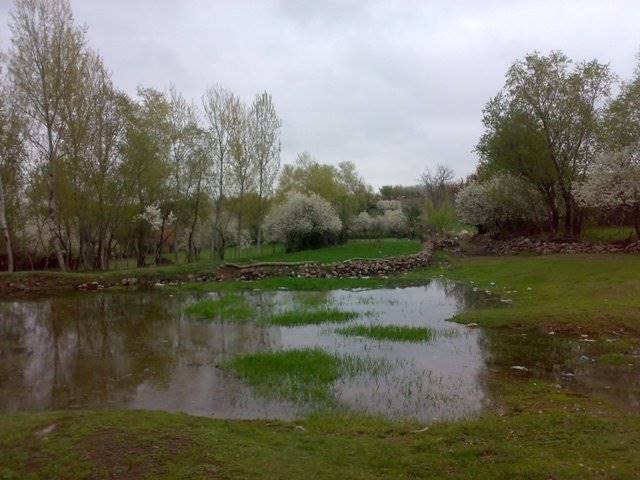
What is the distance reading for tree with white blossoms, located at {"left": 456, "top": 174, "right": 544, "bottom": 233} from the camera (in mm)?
36156

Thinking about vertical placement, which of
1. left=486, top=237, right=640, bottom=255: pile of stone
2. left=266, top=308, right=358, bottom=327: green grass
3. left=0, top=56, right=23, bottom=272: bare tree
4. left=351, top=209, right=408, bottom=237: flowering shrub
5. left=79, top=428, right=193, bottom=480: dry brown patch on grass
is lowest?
left=266, top=308, right=358, bottom=327: green grass

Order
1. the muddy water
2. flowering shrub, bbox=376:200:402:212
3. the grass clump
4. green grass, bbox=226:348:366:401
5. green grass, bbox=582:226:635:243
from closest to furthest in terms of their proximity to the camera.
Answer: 1. the muddy water
2. green grass, bbox=226:348:366:401
3. the grass clump
4. green grass, bbox=582:226:635:243
5. flowering shrub, bbox=376:200:402:212

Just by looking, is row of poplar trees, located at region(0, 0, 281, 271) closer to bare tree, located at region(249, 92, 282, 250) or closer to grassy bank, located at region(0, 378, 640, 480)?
bare tree, located at region(249, 92, 282, 250)

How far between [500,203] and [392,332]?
30.5 metres

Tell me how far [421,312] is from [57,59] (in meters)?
23.2

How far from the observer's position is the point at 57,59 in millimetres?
25859

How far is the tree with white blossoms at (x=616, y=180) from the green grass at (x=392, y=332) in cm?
1525

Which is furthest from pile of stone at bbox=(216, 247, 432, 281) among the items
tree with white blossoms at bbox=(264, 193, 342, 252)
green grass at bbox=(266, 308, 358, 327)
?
tree with white blossoms at bbox=(264, 193, 342, 252)

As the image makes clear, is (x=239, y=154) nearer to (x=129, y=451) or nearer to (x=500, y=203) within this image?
(x=500, y=203)

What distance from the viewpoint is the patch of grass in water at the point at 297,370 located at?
790cm

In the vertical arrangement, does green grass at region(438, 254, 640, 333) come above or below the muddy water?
above

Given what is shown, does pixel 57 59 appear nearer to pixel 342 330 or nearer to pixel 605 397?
pixel 342 330

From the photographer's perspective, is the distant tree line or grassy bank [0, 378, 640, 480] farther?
the distant tree line

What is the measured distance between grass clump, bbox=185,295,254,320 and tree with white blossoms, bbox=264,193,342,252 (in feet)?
73.3
